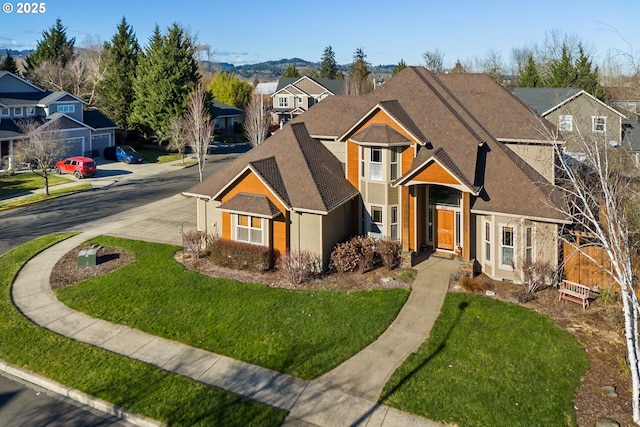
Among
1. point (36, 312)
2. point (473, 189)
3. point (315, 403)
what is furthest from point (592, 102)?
point (36, 312)

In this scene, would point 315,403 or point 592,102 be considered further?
point 592,102

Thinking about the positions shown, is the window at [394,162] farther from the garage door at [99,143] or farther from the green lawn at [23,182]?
the garage door at [99,143]

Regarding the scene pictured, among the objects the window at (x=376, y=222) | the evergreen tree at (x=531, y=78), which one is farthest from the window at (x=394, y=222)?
the evergreen tree at (x=531, y=78)

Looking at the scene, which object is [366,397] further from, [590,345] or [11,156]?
[11,156]

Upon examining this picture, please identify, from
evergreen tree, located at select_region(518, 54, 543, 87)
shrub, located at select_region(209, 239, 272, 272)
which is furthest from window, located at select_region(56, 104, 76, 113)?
evergreen tree, located at select_region(518, 54, 543, 87)

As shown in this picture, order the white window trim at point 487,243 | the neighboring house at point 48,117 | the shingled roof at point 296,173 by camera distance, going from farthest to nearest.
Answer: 1. the neighboring house at point 48,117
2. the shingled roof at point 296,173
3. the white window trim at point 487,243

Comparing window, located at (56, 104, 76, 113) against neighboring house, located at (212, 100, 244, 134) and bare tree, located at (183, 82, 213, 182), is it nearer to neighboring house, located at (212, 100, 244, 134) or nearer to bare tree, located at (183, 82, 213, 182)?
bare tree, located at (183, 82, 213, 182)
